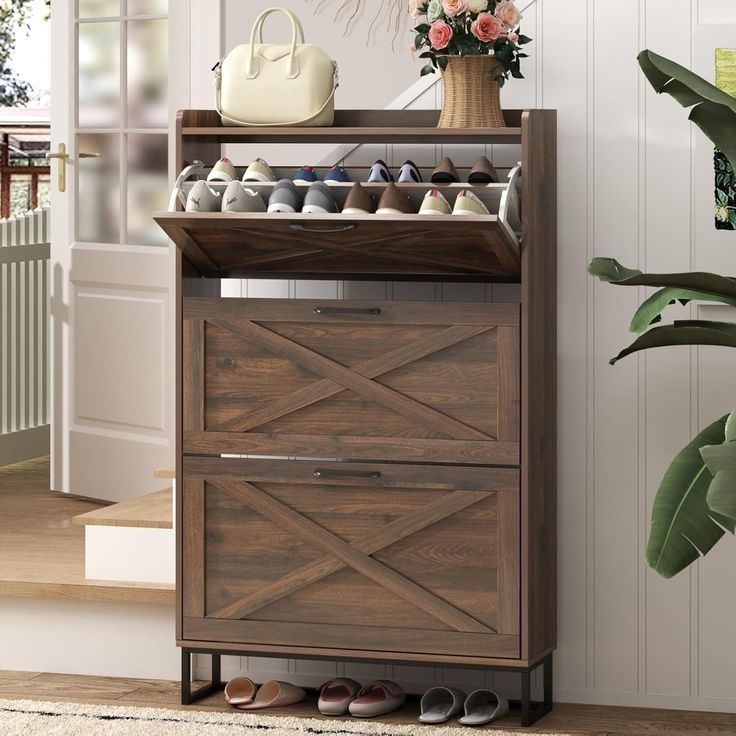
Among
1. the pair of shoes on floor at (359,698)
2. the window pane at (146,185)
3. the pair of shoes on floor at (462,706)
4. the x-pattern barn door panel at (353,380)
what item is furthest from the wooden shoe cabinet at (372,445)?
the window pane at (146,185)

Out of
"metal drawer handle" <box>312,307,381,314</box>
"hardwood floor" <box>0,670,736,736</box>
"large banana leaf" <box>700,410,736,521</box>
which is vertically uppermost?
"metal drawer handle" <box>312,307,381,314</box>

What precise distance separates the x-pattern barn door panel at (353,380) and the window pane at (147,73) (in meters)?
1.62

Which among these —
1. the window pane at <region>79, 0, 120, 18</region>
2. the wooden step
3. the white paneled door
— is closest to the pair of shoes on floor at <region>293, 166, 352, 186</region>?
the wooden step

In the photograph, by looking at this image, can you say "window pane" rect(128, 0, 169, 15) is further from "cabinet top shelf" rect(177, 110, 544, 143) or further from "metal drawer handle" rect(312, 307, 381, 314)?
"metal drawer handle" rect(312, 307, 381, 314)

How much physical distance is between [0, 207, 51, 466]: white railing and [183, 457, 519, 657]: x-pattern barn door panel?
295 centimetres

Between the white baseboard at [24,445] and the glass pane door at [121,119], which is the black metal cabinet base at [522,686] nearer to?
the glass pane door at [121,119]

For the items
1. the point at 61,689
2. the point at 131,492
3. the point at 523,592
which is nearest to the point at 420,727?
the point at 523,592

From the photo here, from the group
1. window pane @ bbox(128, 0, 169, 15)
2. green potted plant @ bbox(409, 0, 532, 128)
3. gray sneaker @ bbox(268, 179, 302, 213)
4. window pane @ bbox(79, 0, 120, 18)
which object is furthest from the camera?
window pane @ bbox(79, 0, 120, 18)

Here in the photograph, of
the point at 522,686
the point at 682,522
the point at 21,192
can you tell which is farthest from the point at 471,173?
the point at 21,192

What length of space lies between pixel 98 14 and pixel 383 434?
2.38 metres

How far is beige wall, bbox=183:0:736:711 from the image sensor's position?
330cm

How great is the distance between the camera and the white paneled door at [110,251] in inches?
183

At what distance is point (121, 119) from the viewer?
15.3 feet

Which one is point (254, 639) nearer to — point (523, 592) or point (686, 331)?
point (523, 592)
